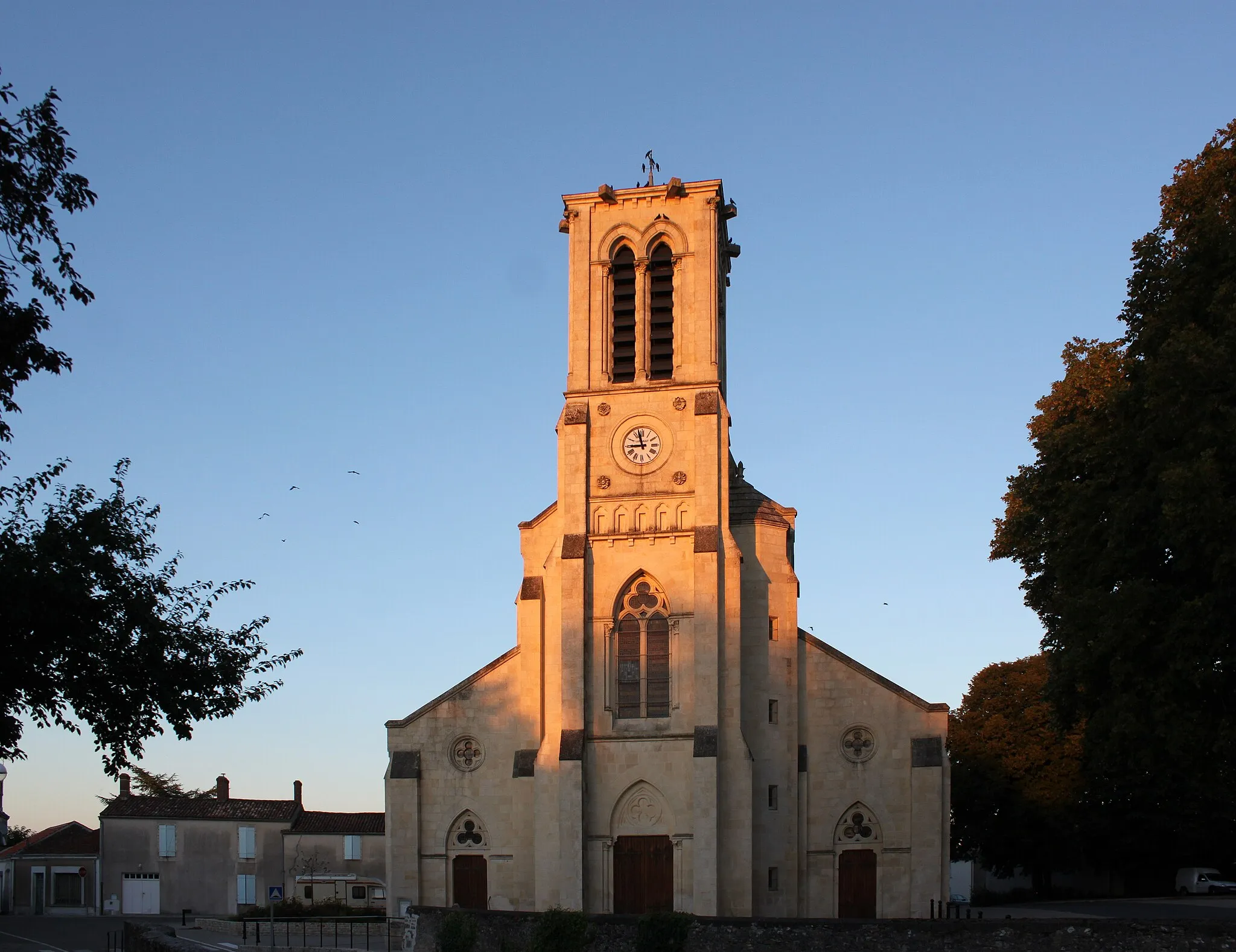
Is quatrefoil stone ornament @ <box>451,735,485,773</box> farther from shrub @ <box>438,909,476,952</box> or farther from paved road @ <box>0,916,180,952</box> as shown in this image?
shrub @ <box>438,909,476,952</box>

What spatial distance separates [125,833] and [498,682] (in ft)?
83.6

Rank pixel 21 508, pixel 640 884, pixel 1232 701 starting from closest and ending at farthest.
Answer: pixel 21 508 < pixel 1232 701 < pixel 640 884

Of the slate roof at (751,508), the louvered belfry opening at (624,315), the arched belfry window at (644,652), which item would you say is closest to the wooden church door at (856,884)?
the arched belfry window at (644,652)

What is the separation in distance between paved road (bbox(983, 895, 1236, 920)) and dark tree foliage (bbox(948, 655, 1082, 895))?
7.06 feet

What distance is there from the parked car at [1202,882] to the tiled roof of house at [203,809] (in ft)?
110

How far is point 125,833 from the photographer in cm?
5606

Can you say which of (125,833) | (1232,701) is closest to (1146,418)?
(1232,701)

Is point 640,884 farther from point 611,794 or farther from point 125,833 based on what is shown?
point 125,833

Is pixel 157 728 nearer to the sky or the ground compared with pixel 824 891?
Answer: nearer to the sky

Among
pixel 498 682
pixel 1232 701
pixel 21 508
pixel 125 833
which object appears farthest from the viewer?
pixel 125 833

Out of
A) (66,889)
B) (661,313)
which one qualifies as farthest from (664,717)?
(66,889)

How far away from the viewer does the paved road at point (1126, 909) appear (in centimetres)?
3550

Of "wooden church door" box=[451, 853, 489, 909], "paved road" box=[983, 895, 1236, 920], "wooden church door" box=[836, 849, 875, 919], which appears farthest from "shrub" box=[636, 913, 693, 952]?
"wooden church door" box=[451, 853, 489, 909]

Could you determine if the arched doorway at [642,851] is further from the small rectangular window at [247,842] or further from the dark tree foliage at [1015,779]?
the small rectangular window at [247,842]
